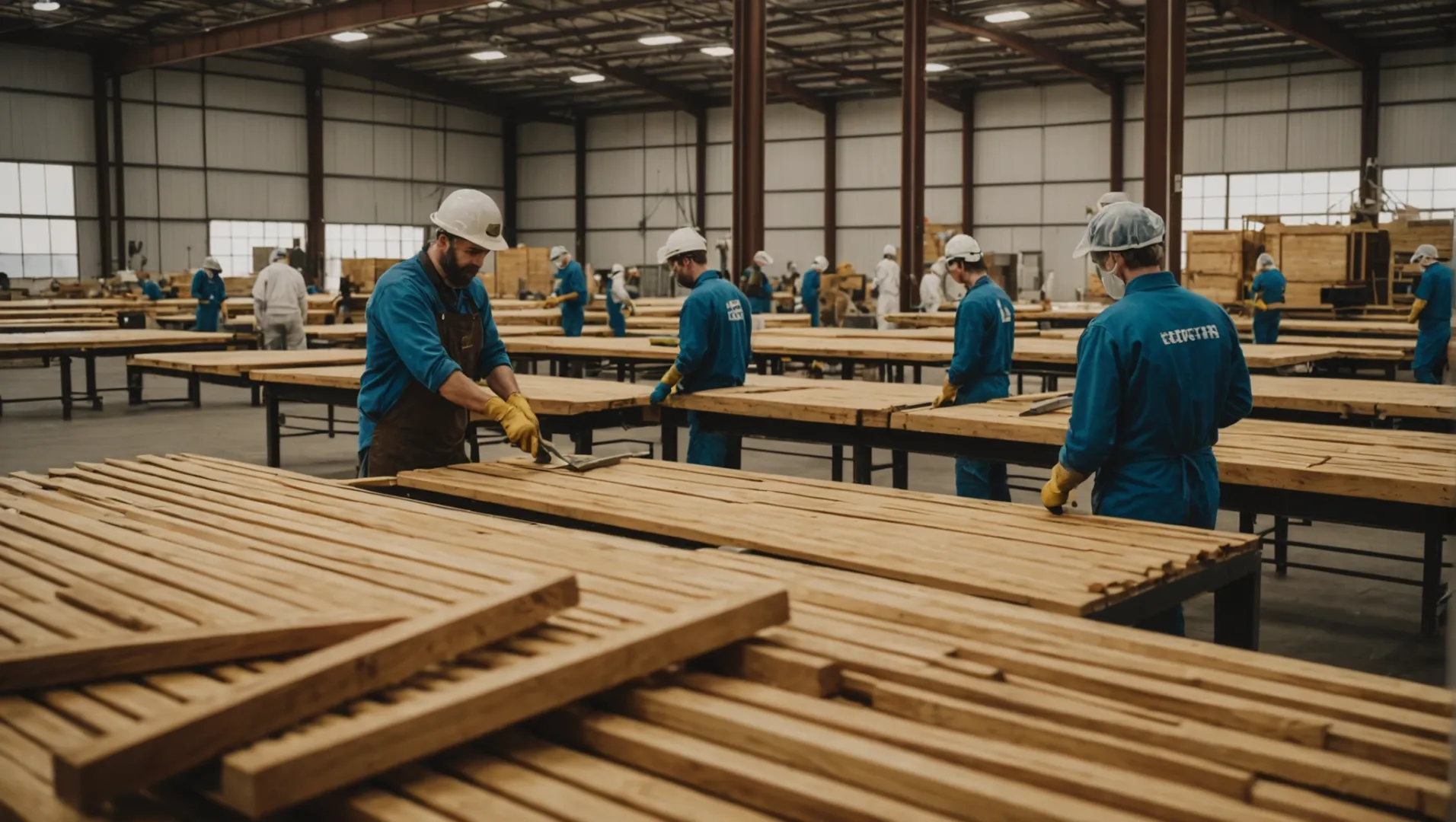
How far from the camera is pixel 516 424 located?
4559mm

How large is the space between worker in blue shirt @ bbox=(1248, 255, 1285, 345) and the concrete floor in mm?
4785

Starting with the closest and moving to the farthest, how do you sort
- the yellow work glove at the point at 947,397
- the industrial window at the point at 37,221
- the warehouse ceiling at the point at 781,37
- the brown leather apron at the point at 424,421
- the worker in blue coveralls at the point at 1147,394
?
1. the worker in blue coveralls at the point at 1147,394
2. the brown leather apron at the point at 424,421
3. the yellow work glove at the point at 947,397
4. the warehouse ceiling at the point at 781,37
5. the industrial window at the point at 37,221

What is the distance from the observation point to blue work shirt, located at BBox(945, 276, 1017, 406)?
7.16 metres

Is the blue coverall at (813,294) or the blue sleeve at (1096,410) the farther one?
the blue coverall at (813,294)

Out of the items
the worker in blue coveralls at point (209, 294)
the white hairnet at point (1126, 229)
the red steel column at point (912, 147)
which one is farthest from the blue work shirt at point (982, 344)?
the worker in blue coveralls at point (209, 294)

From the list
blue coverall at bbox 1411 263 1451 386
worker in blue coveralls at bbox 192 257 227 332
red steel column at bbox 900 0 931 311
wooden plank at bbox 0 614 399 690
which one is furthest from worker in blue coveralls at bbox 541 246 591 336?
wooden plank at bbox 0 614 399 690

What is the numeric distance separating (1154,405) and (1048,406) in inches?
76.7

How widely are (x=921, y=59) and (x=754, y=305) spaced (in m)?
4.51

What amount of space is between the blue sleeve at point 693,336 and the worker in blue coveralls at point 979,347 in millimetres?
1416

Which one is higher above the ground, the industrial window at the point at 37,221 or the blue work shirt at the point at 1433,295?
the industrial window at the point at 37,221

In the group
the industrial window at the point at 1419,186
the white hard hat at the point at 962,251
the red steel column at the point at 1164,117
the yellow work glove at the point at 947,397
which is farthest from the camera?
the industrial window at the point at 1419,186

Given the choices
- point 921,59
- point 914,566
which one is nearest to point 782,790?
point 914,566

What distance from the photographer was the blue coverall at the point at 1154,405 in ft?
12.8

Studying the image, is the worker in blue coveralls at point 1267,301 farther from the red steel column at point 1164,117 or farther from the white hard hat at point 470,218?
the white hard hat at point 470,218
